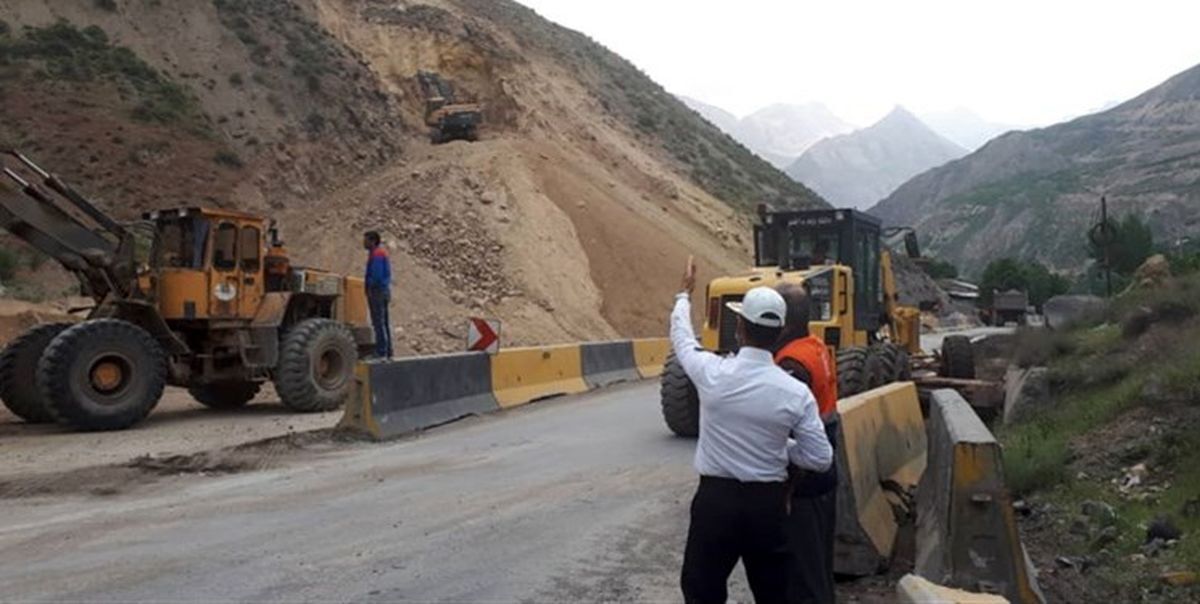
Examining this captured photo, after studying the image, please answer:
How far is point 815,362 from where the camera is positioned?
5.59 metres

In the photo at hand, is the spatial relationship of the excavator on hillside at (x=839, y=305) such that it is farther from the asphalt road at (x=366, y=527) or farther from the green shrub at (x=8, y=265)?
the green shrub at (x=8, y=265)

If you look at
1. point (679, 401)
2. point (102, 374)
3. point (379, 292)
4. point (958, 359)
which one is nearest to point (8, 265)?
point (379, 292)

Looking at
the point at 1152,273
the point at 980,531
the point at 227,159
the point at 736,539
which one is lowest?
the point at 980,531

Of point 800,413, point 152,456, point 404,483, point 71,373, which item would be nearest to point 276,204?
point 71,373

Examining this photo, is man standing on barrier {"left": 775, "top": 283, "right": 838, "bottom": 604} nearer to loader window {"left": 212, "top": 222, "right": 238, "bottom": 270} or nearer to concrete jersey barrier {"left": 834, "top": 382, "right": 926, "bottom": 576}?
concrete jersey barrier {"left": 834, "top": 382, "right": 926, "bottom": 576}

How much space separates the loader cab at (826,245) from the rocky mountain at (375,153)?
32.5ft

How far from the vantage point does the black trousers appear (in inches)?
183

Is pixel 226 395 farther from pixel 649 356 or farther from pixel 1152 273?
pixel 1152 273

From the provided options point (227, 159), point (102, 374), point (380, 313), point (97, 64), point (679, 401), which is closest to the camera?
point (679, 401)

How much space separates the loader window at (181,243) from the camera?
14812 millimetres

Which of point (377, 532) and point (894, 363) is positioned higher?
point (894, 363)

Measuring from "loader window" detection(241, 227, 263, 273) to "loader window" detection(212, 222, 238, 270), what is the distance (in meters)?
0.14

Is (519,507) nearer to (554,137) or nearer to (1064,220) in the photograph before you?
(554,137)

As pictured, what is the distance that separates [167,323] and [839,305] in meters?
8.64
